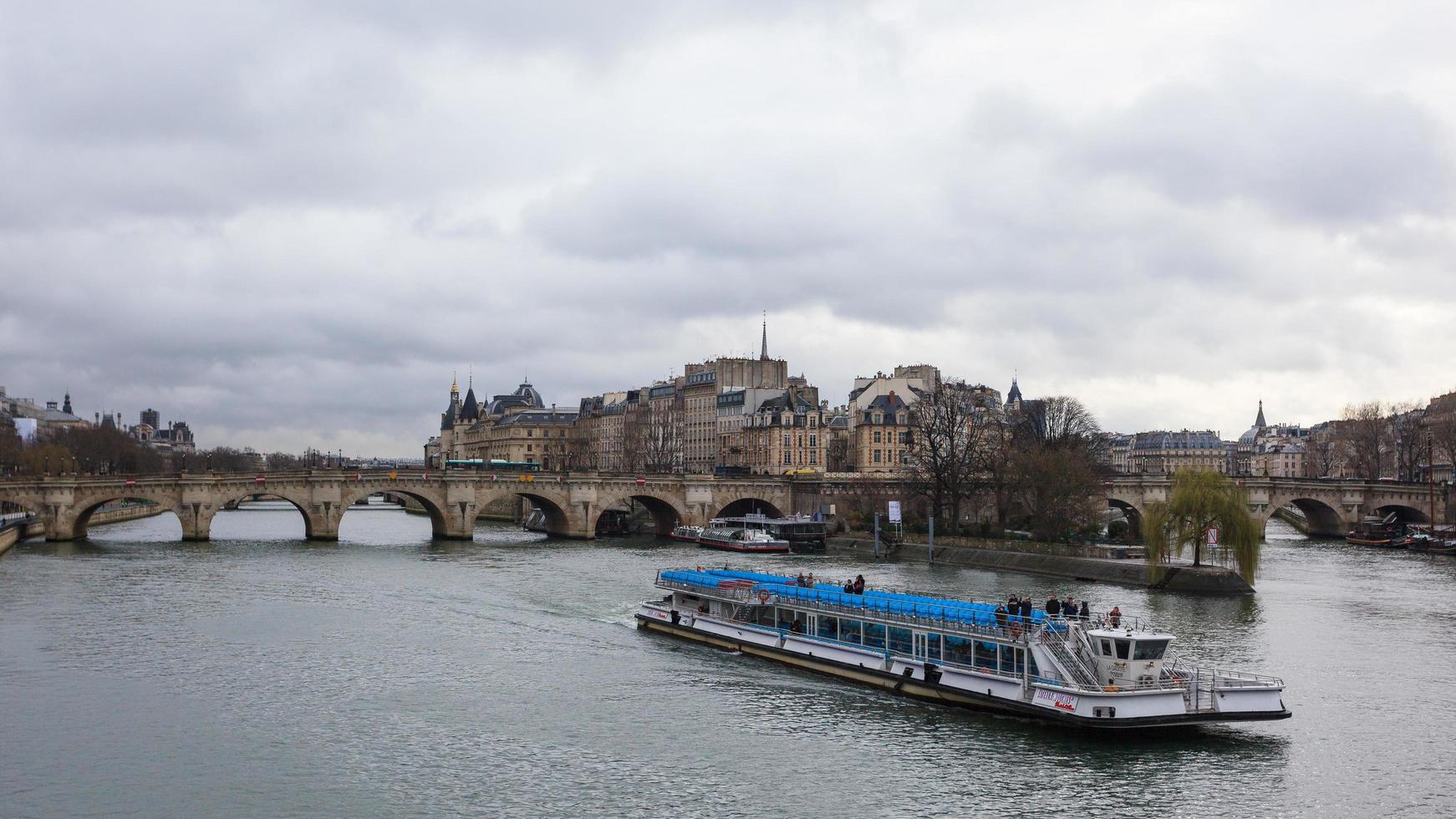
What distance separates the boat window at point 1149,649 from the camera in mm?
36562

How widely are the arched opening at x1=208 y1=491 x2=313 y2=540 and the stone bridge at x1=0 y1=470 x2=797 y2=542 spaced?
0.87ft

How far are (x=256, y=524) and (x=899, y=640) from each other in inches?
4388

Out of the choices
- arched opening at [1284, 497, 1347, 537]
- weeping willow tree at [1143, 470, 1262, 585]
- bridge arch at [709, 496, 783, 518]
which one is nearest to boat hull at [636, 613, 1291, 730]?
weeping willow tree at [1143, 470, 1262, 585]

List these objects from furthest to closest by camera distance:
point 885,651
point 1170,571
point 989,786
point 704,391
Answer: point 704,391, point 1170,571, point 885,651, point 989,786

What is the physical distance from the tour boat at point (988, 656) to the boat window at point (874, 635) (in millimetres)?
41

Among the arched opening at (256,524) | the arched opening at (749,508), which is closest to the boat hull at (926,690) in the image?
the arched opening at (256,524)

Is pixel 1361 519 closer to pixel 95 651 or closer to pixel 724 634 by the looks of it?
pixel 724 634

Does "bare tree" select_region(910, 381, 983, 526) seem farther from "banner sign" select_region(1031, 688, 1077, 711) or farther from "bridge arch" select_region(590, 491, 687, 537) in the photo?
"banner sign" select_region(1031, 688, 1077, 711)

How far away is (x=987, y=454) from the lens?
10088 cm

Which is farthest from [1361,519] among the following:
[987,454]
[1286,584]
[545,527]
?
[545,527]

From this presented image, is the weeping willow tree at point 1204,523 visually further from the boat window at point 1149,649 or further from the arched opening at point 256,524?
the arched opening at point 256,524

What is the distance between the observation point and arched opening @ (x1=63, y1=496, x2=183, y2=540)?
98.6 metres

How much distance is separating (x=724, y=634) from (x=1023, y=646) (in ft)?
53.7

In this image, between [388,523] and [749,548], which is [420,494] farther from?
[388,523]
